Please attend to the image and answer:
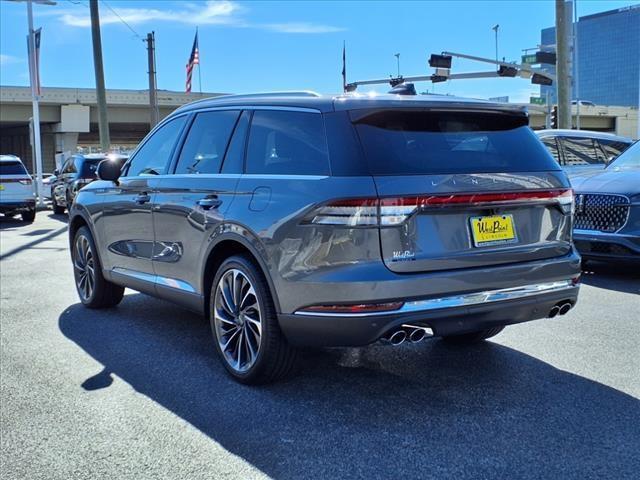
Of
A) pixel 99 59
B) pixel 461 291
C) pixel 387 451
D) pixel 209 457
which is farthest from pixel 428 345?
pixel 99 59

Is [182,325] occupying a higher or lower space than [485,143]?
lower

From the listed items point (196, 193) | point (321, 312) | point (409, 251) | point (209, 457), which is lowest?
point (209, 457)

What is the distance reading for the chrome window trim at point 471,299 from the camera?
11.8 feet

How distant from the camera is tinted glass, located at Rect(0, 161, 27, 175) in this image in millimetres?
17875

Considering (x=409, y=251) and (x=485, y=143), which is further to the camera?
(x=485, y=143)

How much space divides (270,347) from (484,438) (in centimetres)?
132

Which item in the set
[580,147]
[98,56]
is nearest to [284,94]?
[580,147]

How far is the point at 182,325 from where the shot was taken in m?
6.05

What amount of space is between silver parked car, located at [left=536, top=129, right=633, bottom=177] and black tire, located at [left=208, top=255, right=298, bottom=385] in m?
7.70

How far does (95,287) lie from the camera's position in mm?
6570

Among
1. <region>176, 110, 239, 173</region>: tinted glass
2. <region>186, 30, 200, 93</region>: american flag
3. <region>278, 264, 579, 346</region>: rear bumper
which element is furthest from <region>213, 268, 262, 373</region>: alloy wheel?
<region>186, 30, 200, 93</region>: american flag

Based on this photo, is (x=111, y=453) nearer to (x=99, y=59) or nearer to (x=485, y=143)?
(x=485, y=143)

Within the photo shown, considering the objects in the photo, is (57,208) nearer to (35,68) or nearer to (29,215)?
(29,215)

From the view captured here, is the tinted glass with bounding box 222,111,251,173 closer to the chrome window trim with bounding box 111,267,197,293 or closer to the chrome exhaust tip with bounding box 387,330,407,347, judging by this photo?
the chrome window trim with bounding box 111,267,197,293
